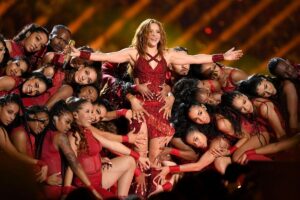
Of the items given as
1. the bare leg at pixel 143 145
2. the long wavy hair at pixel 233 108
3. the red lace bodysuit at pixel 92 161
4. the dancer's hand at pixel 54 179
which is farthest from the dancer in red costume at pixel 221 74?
the dancer's hand at pixel 54 179

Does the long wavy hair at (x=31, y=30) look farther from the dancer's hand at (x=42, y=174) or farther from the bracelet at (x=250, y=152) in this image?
the bracelet at (x=250, y=152)

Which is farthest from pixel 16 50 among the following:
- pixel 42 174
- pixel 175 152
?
pixel 175 152

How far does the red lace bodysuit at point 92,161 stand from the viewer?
3.62 meters

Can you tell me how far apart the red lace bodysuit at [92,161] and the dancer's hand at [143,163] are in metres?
0.26

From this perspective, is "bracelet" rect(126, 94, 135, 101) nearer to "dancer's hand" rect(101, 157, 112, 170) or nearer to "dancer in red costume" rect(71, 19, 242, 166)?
"dancer in red costume" rect(71, 19, 242, 166)

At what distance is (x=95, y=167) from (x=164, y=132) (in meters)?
0.49

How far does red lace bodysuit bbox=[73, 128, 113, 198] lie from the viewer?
3.62 meters

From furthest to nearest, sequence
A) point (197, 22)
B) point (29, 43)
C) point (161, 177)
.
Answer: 1. point (197, 22)
2. point (29, 43)
3. point (161, 177)

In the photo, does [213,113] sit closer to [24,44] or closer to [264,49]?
[24,44]

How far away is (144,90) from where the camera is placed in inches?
150

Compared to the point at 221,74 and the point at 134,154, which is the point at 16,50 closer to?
the point at 134,154

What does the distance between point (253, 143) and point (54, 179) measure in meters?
1.29

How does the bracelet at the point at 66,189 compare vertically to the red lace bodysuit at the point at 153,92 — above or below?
below

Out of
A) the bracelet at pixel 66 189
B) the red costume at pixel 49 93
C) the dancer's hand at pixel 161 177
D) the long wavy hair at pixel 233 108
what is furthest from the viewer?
the long wavy hair at pixel 233 108
